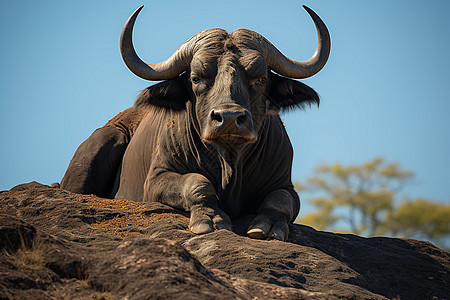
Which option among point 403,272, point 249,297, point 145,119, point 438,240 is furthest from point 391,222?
point 249,297

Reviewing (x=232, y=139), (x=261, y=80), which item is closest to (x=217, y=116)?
(x=232, y=139)

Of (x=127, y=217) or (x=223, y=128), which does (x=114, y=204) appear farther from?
(x=223, y=128)

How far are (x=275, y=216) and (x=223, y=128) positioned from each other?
1388 millimetres

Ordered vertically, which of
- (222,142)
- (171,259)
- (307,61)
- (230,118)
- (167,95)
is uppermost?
(307,61)

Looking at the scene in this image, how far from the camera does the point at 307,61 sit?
877 centimetres

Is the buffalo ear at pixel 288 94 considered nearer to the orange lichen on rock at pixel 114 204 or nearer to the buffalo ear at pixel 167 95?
the buffalo ear at pixel 167 95

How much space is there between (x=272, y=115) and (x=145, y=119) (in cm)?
278

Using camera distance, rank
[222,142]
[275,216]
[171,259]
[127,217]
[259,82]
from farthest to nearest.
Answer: [259,82] → [275,216] → [222,142] → [127,217] → [171,259]

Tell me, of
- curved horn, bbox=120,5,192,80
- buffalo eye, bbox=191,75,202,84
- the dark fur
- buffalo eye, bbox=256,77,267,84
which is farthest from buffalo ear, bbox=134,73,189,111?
buffalo eye, bbox=256,77,267,84

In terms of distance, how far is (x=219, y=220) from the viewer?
688 centimetres

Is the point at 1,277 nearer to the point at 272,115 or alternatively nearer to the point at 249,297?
the point at 249,297

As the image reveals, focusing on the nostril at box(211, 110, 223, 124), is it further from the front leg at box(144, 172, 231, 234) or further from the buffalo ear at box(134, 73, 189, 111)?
the buffalo ear at box(134, 73, 189, 111)

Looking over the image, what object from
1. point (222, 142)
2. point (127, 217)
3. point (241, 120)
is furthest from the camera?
point (222, 142)

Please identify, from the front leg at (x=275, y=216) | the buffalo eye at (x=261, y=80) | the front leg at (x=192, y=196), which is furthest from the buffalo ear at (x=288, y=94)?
the front leg at (x=192, y=196)
